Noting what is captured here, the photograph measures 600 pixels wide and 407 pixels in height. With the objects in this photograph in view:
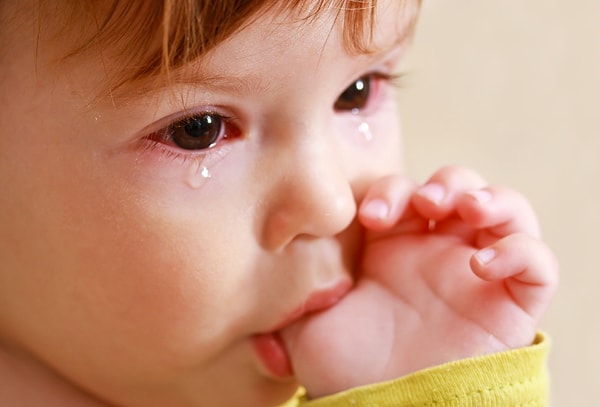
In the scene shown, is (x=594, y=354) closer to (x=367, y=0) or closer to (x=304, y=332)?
(x=304, y=332)

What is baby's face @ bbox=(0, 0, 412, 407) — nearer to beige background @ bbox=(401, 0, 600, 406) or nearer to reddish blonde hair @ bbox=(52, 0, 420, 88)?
reddish blonde hair @ bbox=(52, 0, 420, 88)

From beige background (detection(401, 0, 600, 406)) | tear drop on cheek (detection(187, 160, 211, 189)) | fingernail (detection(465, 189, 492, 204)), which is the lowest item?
fingernail (detection(465, 189, 492, 204))

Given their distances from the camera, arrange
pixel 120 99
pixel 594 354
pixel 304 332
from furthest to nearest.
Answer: pixel 594 354 < pixel 304 332 < pixel 120 99

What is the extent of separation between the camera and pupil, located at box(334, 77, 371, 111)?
731mm

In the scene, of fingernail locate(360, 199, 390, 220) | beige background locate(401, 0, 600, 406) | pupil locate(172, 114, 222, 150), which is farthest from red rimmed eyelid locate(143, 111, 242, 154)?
beige background locate(401, 0, 600, 406)

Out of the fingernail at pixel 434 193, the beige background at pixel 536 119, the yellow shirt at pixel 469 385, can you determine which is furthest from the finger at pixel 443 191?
the beige background at pixel 536 119

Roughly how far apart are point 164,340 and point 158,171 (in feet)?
0.41

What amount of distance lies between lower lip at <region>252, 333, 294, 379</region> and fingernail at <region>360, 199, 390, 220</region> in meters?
0.11

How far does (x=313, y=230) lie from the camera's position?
671mm

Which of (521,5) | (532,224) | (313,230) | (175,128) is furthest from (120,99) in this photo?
(521,5)

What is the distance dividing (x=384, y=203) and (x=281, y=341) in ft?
0.42

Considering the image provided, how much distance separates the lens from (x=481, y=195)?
2.34 feet

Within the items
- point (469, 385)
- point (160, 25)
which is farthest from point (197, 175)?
point (469, 385)

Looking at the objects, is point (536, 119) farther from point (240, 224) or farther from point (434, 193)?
Answer: point (240, 224)
